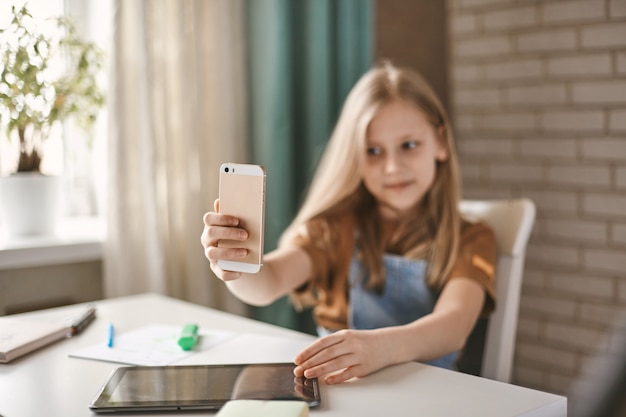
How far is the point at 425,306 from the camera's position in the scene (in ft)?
4.94

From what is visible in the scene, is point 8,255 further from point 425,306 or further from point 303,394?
point 303,394

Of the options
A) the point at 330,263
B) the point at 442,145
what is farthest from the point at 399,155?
the point at 330,263

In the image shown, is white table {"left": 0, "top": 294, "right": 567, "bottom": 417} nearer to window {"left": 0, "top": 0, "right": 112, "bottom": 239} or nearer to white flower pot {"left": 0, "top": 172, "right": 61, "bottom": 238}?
white flower pot {"left": 0, "top": 172, "right": 61, "bottom": 238}

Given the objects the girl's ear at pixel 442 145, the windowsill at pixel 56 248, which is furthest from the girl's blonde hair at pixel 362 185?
the windowsill at pixel 56 248

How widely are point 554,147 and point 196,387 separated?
167 centimetres

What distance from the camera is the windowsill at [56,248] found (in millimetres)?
1770

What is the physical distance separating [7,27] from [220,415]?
54.3 inches

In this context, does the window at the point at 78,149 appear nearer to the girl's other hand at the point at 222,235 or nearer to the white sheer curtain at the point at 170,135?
the white sheer curtain at the point at 170,135

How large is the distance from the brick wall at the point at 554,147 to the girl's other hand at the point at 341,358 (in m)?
1.38

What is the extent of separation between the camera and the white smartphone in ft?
3.47

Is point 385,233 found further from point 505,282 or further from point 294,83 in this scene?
point 294,83

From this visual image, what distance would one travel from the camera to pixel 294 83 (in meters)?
2.35

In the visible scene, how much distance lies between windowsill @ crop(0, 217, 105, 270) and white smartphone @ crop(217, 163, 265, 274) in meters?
0.91

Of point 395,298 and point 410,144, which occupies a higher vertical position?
point 410,144
